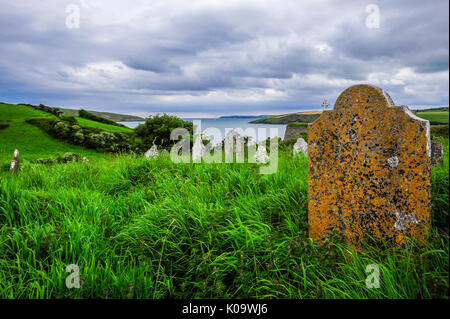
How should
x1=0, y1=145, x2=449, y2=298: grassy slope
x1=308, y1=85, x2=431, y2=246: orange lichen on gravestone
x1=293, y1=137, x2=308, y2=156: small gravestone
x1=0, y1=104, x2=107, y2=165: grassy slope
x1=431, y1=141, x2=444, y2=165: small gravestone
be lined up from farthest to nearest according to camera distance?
x1=0, y1=104, x2=107, y2=165: grassy slope
x1=293, y1=137, x2=308, y2=156: small gravestone
x1=431, y1=141, x2=444, y2=165: small gravestone
x1=308, y1=85, x2=431, y2=246: orange lichen on gravestone
x1=0, y1=145, x2=449, y2=298: grassy slope

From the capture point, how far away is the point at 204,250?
3.09m

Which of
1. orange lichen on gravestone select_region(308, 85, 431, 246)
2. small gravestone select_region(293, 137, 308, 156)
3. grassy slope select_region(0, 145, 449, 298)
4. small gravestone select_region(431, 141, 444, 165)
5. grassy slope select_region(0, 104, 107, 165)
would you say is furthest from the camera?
grassy slope select_region(0, 104, 107, 165)

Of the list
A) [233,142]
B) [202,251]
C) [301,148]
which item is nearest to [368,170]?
[202,251]

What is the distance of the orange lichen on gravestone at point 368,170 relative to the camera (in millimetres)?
2701

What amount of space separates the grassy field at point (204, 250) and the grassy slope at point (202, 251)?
13 mm

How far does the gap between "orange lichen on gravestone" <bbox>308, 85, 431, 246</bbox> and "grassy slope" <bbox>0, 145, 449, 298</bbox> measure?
24 centimetres

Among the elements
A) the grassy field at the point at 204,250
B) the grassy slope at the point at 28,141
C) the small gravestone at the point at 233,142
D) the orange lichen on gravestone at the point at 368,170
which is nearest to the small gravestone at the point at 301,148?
the small gravestone at the point at 233,142

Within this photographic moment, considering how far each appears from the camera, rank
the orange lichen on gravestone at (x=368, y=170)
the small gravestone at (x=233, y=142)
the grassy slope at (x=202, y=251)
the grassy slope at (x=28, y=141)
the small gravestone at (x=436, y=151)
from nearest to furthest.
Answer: the grassy slope at (x=202, y=251), the orange lichen on gravestone at (x=368, y=170), the small gravestone at (x=436, y=151), the small gravestone at (x=233, y=142), the grassy slope at (x=28, y=141)

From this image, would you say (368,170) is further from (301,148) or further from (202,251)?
(301,148)

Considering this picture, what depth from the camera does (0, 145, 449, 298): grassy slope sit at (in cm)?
238

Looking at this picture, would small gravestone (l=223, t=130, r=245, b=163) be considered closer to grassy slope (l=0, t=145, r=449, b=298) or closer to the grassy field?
the grassy field

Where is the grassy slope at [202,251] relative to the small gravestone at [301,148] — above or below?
below

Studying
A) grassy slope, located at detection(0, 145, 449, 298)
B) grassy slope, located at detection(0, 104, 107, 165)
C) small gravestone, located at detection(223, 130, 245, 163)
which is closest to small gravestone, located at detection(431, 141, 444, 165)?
grassy slope, located at detection(0, 145, 449, 298)

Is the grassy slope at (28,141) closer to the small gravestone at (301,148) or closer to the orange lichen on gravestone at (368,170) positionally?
the small gravestone at (301,148)
